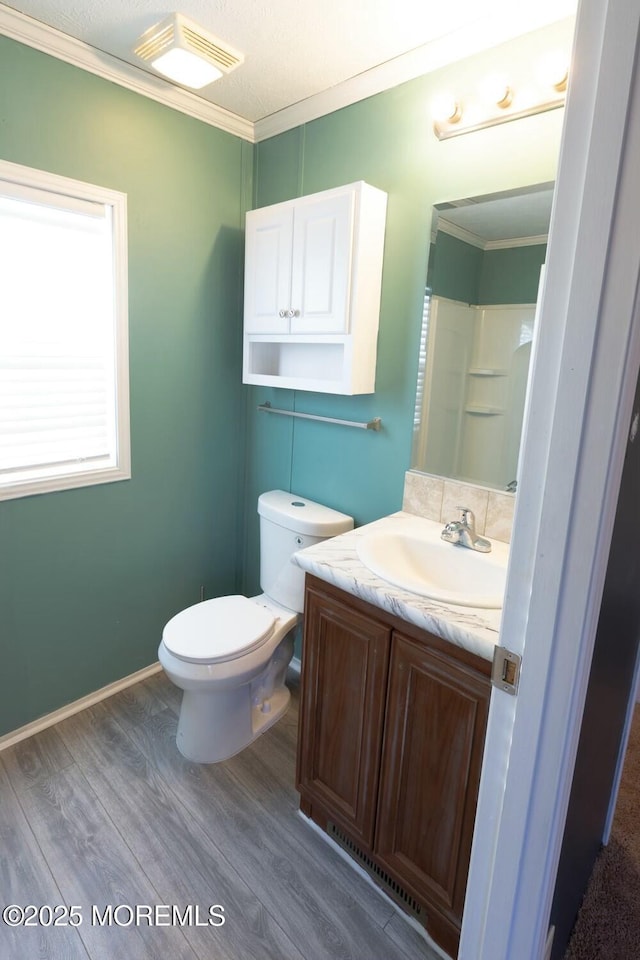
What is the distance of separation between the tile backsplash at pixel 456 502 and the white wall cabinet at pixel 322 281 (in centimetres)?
41

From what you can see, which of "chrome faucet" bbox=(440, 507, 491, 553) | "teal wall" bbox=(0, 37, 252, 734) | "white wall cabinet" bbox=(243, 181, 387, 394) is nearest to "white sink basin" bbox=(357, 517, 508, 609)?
"chrome faucet" bbox=(440, 507, 491, 553)

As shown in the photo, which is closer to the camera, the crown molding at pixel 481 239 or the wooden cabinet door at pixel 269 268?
the crown molding at pixel 481 239

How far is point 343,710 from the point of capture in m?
1.51

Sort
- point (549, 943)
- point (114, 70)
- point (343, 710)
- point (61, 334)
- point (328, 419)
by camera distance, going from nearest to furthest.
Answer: point (549, 943) → point (343, 710) → point (114, 70) → point (61, 334) → point (328, 419)

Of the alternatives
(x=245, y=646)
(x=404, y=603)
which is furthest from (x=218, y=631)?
(x=404, y=603)

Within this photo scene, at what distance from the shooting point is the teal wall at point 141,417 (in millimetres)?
1850

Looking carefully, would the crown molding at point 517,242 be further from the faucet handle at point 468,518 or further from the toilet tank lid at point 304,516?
the toilet tank lid at point 304,516

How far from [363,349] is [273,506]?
72 cm

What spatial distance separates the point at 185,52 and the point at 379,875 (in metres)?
2.49

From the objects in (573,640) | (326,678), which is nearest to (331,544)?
(326,678)

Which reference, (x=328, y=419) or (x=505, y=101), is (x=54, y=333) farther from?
(x=505, y=101)

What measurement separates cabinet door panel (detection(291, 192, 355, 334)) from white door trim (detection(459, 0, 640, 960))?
47.8 inches

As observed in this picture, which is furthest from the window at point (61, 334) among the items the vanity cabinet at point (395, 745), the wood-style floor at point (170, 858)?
the vanity cabinet at point (395, 745)

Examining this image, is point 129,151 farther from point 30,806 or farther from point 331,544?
point 30,806
